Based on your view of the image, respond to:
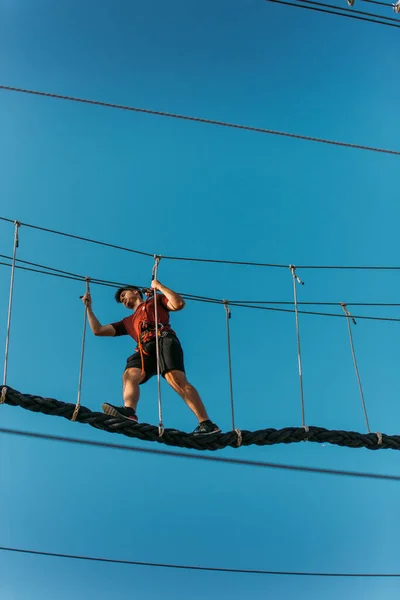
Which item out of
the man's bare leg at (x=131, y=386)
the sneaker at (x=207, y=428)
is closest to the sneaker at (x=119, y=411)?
the man's bare leg at (x=131, y=386)

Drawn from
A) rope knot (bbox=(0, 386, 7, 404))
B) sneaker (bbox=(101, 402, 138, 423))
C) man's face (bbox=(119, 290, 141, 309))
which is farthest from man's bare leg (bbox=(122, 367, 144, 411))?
rope knot (bbox=(0, 386, 7, 404))

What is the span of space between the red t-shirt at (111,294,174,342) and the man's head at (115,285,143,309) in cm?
13

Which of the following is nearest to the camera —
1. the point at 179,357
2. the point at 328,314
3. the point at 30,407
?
the point at 30,407

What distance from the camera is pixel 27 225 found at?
5.80 metres

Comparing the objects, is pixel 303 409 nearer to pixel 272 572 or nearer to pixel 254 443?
pixel 254 443

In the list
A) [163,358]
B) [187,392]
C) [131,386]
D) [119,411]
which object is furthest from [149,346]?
[119,411]

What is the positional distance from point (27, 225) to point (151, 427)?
66.2 inches

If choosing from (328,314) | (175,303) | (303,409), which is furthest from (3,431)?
(328,314)

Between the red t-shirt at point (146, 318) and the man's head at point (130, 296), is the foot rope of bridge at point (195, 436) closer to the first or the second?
the red t-shirt at point (146, 318)

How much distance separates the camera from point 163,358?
216 inches

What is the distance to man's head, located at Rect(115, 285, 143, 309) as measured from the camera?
5.98 m

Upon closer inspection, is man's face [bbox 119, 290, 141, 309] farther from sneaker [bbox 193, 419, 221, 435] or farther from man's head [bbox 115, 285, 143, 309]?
sneaker [bbox 193, 419, 221, 435]

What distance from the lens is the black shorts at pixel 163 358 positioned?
17.9 ft

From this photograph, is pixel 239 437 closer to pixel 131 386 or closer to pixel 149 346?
pixel 131 386
